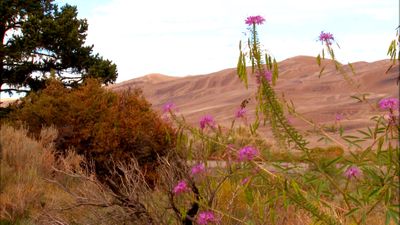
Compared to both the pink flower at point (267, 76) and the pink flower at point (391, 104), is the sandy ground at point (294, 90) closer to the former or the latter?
the pink flower at point (267, 76)

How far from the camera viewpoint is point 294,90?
74.9 meters

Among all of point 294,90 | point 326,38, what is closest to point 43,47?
point 326,38

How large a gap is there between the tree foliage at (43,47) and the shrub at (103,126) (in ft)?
32.1

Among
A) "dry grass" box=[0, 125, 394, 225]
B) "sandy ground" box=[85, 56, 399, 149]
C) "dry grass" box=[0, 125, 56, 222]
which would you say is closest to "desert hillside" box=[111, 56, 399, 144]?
"sandy ground" box=[85, 56, 399, 149]

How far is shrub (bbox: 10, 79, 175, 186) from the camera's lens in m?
11.0

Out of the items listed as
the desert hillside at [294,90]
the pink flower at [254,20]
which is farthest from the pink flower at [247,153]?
the desert hillside at [294,90]

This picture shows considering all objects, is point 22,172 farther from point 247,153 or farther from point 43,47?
point 43,47

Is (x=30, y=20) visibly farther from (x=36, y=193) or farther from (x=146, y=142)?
(x=36, y=193)

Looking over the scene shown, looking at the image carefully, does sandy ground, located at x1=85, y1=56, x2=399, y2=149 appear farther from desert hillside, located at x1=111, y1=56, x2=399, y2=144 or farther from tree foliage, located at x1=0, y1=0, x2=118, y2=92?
tree foliage, located at x1=0, y1=0, x2=118, y2=92

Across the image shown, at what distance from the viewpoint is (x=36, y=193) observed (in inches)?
321

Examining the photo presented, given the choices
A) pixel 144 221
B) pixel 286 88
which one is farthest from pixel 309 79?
pixel 144 221

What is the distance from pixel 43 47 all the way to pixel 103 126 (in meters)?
12.8

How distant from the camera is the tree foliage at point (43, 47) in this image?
22.1 meters

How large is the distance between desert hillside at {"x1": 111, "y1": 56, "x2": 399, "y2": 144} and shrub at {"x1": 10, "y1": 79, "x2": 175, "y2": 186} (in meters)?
33.5
